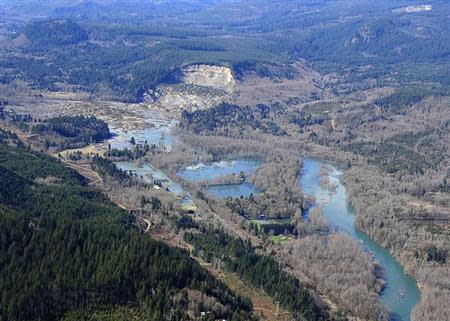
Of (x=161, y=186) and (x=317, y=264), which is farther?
(x=161, y=186)

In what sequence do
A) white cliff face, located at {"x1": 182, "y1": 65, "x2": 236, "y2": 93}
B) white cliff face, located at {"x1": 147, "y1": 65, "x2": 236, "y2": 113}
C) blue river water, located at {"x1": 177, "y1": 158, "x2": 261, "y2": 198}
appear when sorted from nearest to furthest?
Answer: 1. blue river water, located at {"x1": 177, "y1": 158, "x2": 261, "y2": 198}
2. white cliff face, located at {"x1": 147, "y1": 65, "x2": 236, "y2": 113}
3. white cliff face, located at {"x1": 182, "y1": 65, "x2": 236, "y2": 93}

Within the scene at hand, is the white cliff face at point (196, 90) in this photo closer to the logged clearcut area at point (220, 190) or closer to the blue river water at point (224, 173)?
the logged clearcut area at point (220, 190)

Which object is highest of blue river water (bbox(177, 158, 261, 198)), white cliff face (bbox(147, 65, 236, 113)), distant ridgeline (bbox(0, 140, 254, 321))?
distant ridgeline (bbox(0, 140, 254, 321))

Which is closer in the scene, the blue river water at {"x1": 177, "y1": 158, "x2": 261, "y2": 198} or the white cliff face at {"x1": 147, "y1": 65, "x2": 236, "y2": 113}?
the blue river water at {"x1": 177, "y1": 158, "x2": 261, "y2": 198}

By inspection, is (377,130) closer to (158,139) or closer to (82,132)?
(158,139)

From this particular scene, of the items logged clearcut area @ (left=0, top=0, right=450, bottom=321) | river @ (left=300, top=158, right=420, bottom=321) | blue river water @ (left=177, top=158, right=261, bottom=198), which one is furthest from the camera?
blue river water @ (left=177, top=158, right=261, bottom=198)

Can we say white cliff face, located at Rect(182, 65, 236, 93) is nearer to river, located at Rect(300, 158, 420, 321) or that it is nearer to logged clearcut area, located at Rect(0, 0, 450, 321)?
logged clearcut area, located at Rect(0, 0, 450, 321)

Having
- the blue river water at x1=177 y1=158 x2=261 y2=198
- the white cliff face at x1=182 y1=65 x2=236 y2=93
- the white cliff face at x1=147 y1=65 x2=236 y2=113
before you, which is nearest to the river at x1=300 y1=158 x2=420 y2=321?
the blue river water at x1=177 y1=158 x2=261 y2=198

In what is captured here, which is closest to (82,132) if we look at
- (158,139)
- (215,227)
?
(158,139)
